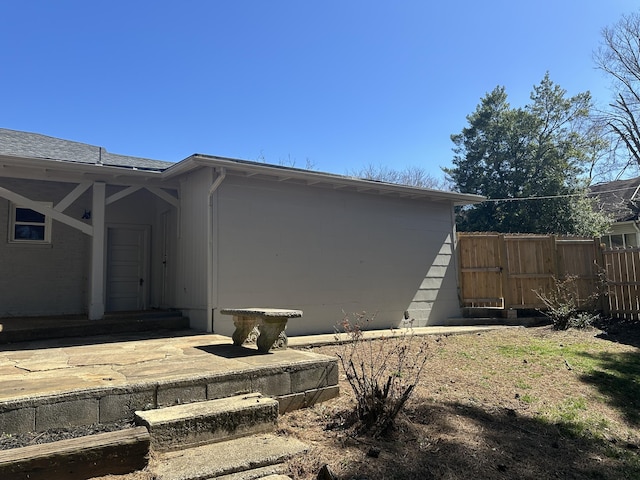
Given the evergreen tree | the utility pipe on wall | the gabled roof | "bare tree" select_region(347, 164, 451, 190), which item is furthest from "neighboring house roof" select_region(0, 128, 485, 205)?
"bare tree" select_region(347, 164, 451, 190)

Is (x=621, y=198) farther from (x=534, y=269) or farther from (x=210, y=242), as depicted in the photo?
(x=210, y=242)

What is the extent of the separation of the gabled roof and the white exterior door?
146 cm

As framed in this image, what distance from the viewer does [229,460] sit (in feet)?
8.98

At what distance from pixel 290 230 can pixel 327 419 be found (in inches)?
174

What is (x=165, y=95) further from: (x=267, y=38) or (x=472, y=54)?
(x=472, y=54)

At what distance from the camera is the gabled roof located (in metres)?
6.95

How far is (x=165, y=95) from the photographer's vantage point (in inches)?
520

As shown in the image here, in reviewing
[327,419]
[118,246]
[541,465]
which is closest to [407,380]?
[327,419]

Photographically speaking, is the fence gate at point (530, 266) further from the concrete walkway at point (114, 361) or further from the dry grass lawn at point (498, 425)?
the concrete walkway at point (114, 361)

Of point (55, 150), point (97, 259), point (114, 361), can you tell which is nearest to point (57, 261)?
point (97, 259)

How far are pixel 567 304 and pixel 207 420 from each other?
7.97m

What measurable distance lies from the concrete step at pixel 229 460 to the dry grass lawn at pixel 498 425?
6.1 inches

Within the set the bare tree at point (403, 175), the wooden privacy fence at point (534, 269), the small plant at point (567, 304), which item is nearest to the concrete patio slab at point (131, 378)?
the small plant at point (567, 304)

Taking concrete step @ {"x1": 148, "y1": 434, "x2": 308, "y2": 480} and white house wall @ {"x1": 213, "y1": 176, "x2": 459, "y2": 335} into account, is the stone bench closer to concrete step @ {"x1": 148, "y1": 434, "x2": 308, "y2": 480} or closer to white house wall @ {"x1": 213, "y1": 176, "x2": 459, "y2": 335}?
concrete step @ {"x1": 148, "y1": 434, "x2": 308, "y2": 480}
